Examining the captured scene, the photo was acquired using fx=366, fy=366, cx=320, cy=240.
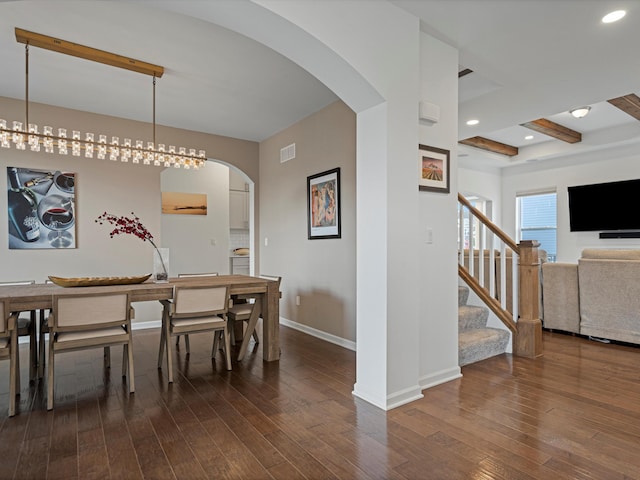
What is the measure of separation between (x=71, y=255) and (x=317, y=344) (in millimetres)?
3267

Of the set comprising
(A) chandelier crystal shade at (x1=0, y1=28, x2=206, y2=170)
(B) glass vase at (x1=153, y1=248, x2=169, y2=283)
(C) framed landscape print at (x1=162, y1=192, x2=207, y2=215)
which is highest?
(A) chandelier crystal shade at (x1=0, y1=28, x2=206, y2=170)

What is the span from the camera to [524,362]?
3.49 meters

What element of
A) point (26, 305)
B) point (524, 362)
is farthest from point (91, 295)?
point (524, 362)

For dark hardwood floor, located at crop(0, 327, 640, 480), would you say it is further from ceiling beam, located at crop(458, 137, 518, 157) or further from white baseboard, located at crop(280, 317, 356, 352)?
ceiling beam, located at crop(458, 137, 518, 157)

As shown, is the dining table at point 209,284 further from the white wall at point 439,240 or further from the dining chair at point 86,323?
the white wall at point 439,240

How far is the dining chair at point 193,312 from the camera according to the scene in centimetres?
310

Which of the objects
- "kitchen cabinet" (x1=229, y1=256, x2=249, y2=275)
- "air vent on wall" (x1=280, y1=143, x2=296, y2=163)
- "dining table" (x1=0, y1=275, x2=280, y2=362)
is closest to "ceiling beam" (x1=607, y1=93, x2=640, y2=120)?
"air vent on wall" (x1=280, y1=143, x2=296, y2=163)

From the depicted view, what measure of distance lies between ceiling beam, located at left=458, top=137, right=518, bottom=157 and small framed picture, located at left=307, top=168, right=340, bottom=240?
11.3 feet

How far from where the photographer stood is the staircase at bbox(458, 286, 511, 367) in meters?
3.42

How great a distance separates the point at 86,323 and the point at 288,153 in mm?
3388

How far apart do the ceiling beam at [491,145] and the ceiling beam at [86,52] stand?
5.26m

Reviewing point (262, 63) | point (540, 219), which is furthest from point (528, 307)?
point (540, 219)

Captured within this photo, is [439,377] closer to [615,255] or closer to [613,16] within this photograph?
[615,255]

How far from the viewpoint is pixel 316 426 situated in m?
2.26
